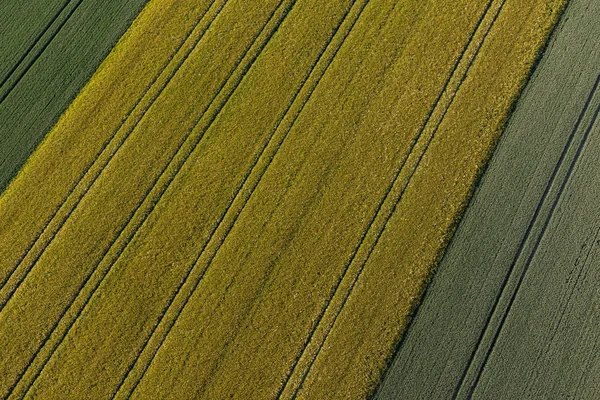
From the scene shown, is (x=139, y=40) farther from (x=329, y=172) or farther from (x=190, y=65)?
(x=329, y=172)

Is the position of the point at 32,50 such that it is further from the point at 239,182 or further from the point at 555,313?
the point at 555,313

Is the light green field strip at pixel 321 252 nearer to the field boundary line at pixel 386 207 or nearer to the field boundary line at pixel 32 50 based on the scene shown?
the field boundary line at pixel 386 207

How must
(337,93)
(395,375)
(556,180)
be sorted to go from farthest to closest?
(337,93)
(556,180)
(395,375)

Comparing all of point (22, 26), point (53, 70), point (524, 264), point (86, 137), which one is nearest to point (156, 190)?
point (86, 137)

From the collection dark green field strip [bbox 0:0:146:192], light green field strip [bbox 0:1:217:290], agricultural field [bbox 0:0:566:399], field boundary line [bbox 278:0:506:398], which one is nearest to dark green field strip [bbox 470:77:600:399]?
agricultural field [bbox 0:0:566:399]

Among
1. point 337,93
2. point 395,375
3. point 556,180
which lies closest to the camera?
point 395,375

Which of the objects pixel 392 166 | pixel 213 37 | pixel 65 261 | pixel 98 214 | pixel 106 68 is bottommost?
pixel 65 261

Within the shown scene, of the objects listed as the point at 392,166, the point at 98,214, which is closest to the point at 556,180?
the point at 392,166

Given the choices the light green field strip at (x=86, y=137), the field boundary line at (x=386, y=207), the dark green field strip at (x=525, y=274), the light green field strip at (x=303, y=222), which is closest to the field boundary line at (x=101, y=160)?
the light green field strip at (x=86, y=137)
